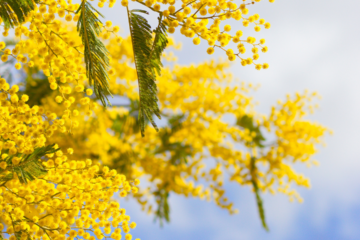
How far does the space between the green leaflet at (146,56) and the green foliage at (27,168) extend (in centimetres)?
63

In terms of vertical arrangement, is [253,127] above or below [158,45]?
above

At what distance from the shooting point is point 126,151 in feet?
18.5

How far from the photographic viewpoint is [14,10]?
1.94 metres

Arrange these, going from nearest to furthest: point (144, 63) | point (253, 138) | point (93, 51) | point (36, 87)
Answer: point (93, 51) → point (144, 63) → point (36, 87) → point (253, 138)

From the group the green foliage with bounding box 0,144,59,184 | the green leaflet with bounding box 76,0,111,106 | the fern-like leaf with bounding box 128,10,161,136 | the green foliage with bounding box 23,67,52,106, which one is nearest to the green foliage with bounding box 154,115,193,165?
the green foliage with bounding box 23,67,52,106

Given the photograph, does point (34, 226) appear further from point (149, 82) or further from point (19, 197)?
point (149, 82)

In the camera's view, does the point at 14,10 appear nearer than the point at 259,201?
Yes

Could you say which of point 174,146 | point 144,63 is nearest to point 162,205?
point 174,146

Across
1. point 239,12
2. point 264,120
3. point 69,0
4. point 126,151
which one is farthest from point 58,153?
point 264,120

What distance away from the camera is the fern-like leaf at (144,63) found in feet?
7.17

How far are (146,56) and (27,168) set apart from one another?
3.25 ft

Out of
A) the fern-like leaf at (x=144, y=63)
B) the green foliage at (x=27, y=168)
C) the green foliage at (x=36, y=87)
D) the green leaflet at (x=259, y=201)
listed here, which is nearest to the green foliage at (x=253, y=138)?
the green leaflet at (x=259, y=201)

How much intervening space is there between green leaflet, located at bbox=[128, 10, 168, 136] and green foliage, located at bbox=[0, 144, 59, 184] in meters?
0.63

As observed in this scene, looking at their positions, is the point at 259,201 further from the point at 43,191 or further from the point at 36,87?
the point at 43,191
